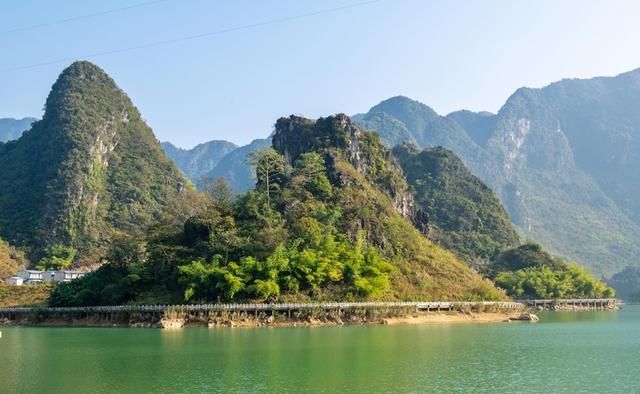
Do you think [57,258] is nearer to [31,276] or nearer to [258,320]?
[31,276]

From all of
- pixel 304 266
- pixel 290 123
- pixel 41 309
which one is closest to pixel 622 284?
pixel 290 123

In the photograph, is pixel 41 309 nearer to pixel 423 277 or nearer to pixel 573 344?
pixel 423 277

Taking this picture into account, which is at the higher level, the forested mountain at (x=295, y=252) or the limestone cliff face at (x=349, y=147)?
the limestone cliff face at (x=349, y=147)

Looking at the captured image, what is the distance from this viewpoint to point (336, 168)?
85.0 meters

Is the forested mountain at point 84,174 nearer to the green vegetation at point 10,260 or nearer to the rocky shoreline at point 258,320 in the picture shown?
the green vegetation at point 10,260

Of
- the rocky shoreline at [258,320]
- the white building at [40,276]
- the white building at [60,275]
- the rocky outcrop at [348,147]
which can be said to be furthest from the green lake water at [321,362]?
the white building at [60,275]

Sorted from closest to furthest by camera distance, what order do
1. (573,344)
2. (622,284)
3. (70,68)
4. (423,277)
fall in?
(573,344)
(423,277)
(70,68)
(622,284)

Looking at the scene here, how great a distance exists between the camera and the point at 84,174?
132 meters

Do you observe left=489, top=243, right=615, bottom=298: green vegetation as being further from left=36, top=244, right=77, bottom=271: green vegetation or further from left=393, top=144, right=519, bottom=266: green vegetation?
left=36, top=244, right=77, bottom=271: green vegetation

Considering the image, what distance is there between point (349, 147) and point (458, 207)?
65.0 m

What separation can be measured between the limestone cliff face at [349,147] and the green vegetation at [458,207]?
36.2 m

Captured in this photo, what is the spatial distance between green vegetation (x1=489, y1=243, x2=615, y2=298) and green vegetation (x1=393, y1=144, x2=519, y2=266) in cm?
894

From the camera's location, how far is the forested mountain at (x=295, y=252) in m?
64.8

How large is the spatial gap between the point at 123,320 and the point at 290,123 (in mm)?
42302
